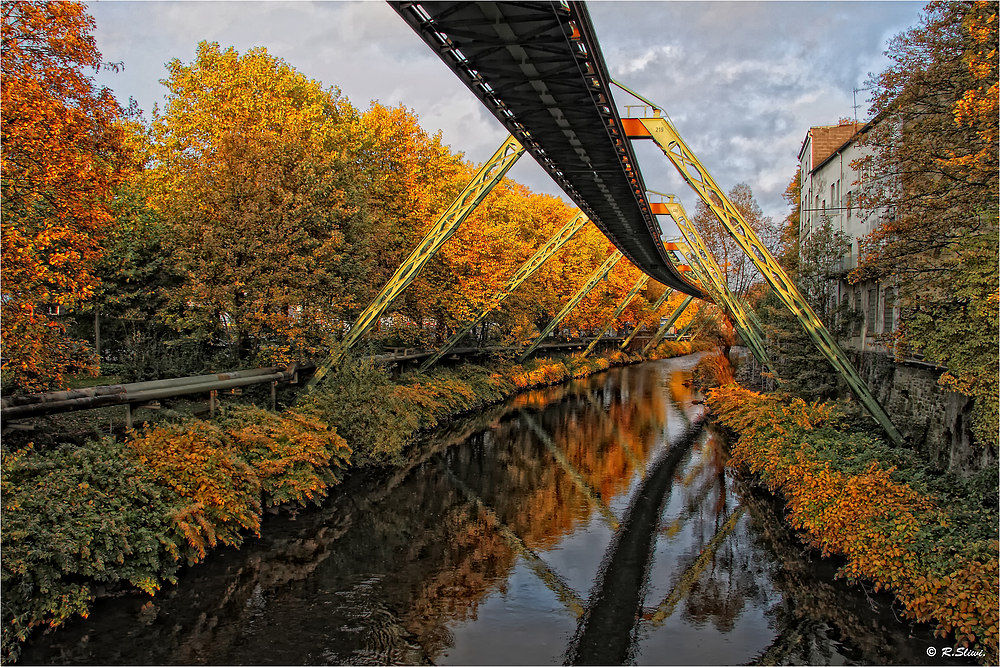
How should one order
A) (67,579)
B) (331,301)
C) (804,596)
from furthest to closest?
1. (331,301)
2. (804,596)
3. (67,579)

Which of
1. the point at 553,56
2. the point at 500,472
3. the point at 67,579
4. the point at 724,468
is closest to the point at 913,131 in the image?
the point at 553,56

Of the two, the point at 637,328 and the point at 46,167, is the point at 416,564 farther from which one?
the point at 637,328

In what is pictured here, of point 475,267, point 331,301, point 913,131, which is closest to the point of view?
point 913,131

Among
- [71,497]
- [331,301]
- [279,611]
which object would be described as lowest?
[279,611]

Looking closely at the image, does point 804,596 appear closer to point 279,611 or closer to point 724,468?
point 279,611

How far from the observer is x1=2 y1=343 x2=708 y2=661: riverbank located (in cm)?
863

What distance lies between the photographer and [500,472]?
750 inches

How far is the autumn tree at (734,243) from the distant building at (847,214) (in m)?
5.36

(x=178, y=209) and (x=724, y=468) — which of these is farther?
(x=724, y=468)

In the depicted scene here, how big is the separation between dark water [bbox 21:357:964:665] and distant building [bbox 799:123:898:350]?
7.78 metres

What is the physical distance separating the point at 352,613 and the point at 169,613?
2573 millimetres

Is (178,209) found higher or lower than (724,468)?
higher

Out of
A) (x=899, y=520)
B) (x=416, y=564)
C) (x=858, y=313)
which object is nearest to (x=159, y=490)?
(x=416, y=564)

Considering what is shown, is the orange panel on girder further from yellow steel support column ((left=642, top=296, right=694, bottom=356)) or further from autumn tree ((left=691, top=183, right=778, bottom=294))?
yellow steel support column ((left=642, top=296, right=694, bottom=356))
